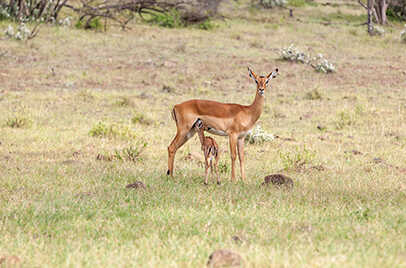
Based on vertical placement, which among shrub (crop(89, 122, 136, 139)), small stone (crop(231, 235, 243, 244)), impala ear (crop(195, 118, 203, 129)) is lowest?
shrub (crop(89, 122, 136, 139))

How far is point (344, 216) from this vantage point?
567 cm

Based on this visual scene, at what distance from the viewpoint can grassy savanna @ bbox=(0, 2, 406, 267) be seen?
15.6 ft

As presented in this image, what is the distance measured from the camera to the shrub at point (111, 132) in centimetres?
1032

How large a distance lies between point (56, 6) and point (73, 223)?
60.9ft

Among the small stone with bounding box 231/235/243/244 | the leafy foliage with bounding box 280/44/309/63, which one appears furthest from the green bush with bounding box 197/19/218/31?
the small stone with bounding box 231/235/243/244

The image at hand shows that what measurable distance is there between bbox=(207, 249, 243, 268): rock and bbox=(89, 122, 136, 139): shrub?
21.2ft

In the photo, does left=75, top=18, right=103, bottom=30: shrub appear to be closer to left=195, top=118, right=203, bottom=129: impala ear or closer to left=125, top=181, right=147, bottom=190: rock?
left=195, top=118, right=203, bottom=129: impala ear

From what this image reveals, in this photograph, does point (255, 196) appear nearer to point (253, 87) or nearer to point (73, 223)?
point (73, 223)

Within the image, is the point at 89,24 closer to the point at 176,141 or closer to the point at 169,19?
the point at 169,19

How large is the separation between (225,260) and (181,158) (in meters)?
5.07

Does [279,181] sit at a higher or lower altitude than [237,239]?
lower

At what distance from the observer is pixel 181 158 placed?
29.6ft

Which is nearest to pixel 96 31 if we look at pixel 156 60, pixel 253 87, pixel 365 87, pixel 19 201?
pixel 156 60

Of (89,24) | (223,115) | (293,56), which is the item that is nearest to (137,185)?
(223,115)
